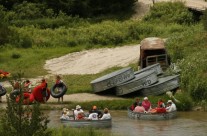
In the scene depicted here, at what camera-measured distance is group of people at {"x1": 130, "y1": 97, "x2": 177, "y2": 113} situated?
1293 inches

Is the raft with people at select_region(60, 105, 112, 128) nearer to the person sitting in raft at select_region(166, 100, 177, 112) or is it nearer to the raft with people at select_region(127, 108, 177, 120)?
the raft with people at select_region(127, 108, 177, 120)

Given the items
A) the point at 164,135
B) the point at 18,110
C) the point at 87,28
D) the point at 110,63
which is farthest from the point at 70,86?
the point at 18,110

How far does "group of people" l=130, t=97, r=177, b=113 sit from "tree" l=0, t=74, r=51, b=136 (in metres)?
14.3

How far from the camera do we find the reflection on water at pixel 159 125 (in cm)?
2906

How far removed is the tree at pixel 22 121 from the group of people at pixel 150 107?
14251mm

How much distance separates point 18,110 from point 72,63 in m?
30.8

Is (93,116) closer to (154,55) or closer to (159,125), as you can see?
(159,125)

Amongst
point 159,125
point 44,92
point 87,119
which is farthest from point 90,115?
point 44,92

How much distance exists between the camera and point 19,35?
182 feet

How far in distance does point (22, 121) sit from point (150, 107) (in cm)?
1539

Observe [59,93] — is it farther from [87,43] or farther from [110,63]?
[87,43]

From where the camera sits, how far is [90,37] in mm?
54781

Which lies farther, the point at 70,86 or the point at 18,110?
the point at 70,86

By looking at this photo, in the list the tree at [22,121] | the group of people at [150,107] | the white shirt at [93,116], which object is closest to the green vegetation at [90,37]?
the group of people at [150,107]
